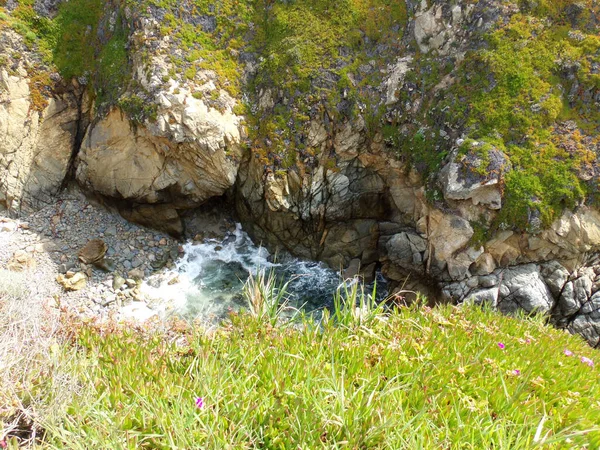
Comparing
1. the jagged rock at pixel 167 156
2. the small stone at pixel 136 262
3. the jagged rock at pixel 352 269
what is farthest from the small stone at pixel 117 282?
the jagged rock at pixel 352 269

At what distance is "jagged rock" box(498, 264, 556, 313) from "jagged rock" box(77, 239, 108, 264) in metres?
16.4

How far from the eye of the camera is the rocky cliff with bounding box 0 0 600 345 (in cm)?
1291

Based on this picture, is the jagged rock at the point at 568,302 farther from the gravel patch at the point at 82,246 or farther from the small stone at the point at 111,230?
the small stone at the point at 111,230

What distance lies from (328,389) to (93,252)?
15423 millimetres

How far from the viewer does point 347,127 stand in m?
15.9

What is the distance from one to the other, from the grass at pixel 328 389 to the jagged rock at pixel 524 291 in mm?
7795

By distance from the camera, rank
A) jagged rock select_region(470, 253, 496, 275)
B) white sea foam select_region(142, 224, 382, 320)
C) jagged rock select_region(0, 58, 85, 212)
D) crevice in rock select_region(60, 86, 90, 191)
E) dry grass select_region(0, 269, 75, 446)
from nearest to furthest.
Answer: dry grass select_region(0, 269, 75, 446) < jagged rock select_region(470, 253, 496, 275) < white sea foam select_region(142, 224, 382, 320) < jagged rock select_region(0, 58, 85, 212) < crevice in rock select_region(60, 86, 90, 191)

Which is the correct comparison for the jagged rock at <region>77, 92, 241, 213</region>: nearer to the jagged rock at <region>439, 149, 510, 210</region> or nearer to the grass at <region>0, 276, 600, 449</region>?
the jagged rock at <region>439, 149, 510, 210</region>

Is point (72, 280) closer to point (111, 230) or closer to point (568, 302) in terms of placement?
point (111, 230)

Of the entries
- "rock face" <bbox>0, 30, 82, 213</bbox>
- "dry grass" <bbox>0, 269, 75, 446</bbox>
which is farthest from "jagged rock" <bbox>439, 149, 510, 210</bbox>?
"rock face" <bbox>0, 30, 82, 213</bbox>

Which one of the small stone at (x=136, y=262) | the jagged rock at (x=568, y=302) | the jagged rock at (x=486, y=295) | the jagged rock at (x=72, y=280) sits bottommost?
the jagged rock at (x=72, y=280)

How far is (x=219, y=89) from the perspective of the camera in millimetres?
16203

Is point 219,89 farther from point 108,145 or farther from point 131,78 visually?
point 108,145

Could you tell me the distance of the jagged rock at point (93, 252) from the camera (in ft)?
51.2
